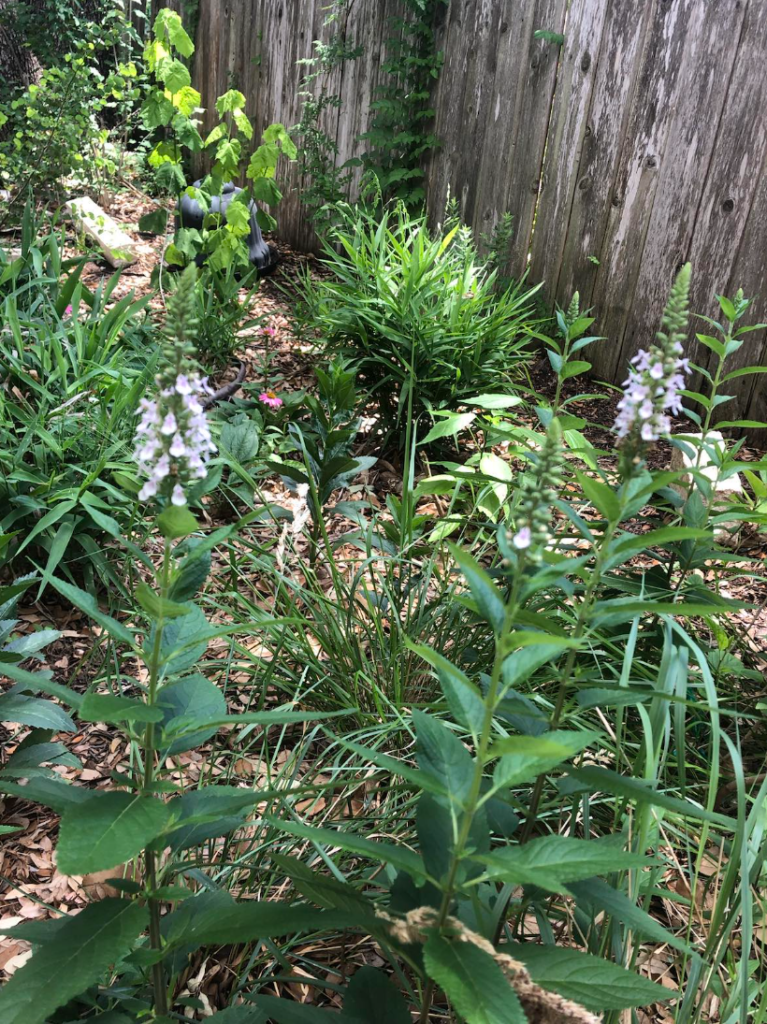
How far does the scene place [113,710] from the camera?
80 centimetres

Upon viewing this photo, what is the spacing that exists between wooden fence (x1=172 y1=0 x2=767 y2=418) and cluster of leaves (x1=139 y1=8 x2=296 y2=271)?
591 mm

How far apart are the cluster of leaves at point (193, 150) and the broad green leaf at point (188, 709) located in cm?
237

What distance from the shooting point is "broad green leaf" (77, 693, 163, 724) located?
782 millimetres

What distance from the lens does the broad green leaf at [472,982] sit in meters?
0.71

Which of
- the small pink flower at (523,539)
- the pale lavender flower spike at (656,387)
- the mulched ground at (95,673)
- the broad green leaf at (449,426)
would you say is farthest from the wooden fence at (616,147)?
the small pink flower at (523,539)

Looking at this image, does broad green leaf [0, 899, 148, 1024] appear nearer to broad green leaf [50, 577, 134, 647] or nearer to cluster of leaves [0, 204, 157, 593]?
broad green leaf [50, 577, 134, 647]

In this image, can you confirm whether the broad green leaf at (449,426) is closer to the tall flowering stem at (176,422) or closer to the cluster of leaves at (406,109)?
the tall flowering stem at (176,422)

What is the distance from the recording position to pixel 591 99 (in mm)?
3383

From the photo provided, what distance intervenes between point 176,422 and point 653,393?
55 centimetres

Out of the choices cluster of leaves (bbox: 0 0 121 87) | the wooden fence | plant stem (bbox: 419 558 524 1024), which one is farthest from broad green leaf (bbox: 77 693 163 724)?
cluster of leaves (bbox: 0 0 121 87)

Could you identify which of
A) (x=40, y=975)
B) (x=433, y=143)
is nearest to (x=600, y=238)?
(x=433, y=143)

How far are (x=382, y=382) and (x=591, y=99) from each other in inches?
64.9

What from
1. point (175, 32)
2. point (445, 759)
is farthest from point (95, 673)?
point (175, 32)

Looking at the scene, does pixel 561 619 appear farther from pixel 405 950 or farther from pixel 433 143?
pixel 433 143
